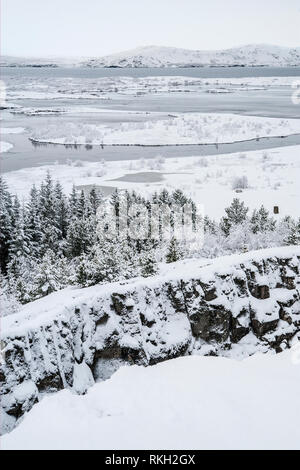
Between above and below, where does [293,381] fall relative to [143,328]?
below

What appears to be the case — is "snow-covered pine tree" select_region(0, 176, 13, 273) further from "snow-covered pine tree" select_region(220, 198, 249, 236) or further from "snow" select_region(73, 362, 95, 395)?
"snow" select_region(73, 362, 95, 395)

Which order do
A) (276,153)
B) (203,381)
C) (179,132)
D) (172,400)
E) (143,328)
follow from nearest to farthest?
(172,400)
(203,381)
(143,328)
(276,153)
(179,132)

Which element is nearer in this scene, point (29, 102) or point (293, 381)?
point (293, 381)

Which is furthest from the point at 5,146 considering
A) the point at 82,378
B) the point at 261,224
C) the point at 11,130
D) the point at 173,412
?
the point at 173,412

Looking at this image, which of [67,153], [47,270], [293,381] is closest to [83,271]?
[47,270]

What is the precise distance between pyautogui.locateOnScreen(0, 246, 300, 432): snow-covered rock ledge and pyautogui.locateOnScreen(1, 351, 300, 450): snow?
569mm

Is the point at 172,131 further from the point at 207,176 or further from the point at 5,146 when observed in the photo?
the point at 207,176

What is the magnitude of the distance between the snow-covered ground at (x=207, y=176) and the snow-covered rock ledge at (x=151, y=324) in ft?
79.2

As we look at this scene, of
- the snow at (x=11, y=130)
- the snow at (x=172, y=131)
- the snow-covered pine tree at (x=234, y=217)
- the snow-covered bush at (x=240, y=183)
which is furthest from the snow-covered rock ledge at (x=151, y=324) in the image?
the snow at (x=11, y=130)

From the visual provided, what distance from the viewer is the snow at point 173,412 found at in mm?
10672

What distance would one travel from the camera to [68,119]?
4082 inches

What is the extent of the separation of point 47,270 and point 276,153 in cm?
5165

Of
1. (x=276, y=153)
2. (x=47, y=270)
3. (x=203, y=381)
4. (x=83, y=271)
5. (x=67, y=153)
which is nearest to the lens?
(x=203, y=381)
